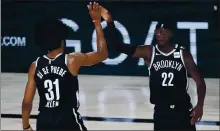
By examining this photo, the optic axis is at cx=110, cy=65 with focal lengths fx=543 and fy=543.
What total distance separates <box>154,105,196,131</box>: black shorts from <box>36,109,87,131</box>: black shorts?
3.53ft

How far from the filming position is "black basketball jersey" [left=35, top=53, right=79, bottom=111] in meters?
4.82

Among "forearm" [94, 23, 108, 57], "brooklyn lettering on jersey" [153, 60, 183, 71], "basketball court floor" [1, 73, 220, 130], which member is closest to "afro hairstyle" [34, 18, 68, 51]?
"forearm" [94, 23, 108, 57]

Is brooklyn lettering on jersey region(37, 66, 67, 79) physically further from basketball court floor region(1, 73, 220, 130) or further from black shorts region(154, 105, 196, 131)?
basketball court floor region(1, 73, 220, 130)

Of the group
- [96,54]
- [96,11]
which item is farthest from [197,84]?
[96,11]

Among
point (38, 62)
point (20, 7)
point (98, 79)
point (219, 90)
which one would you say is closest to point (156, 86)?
point (38, 62)

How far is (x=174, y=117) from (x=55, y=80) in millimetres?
1607

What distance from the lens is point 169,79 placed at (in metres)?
5.64

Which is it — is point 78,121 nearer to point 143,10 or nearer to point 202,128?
point 202,128

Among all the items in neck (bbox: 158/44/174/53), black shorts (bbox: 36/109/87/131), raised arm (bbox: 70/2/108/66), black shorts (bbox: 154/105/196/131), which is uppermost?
raised arm (bbox: 70/2/108/66)

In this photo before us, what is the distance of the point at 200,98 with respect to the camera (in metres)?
5.53

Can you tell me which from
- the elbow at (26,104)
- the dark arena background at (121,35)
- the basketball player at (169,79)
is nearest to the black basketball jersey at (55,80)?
the elbow at (26,104)

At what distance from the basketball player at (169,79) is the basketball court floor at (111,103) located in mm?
2649

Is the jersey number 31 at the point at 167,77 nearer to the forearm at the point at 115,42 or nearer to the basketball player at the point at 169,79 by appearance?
the basketball player at the point at 169,79

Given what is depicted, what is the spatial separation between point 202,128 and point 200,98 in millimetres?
4078
